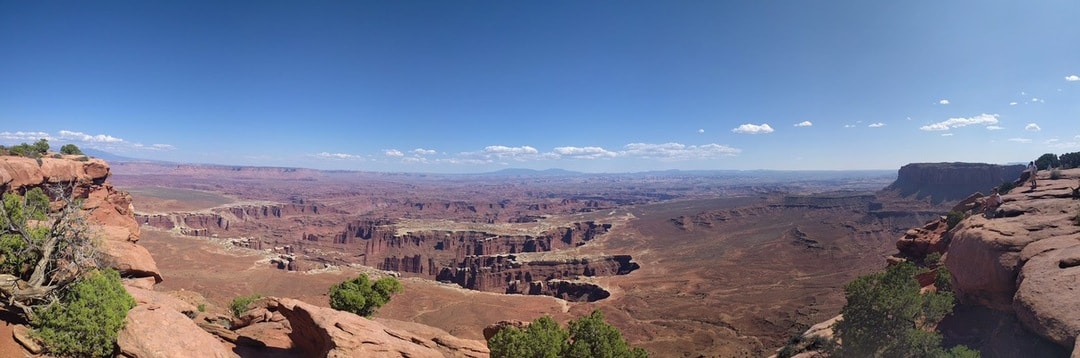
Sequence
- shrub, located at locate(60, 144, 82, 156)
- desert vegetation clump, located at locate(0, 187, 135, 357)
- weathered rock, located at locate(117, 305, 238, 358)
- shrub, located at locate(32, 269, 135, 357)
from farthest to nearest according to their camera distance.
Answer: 1. shrub, located at locate(60, 144, 82, 156)
2. weathered rock, located at locate(117, 305, 238, 358)
3. desert vegetation clump, located at locate(0, 187, 135, 357)
4. shrub, located at locate(32, 269, 135, 357)

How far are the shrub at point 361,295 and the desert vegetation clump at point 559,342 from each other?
14720 mm

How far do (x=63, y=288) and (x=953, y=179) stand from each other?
630 feet

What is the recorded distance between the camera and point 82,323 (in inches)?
540

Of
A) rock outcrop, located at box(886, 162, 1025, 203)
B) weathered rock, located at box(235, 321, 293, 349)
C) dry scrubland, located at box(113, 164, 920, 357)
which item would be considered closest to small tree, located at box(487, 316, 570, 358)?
weathered rock, located at box(235, 321, 293, 349)

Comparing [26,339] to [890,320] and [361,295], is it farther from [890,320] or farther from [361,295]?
[890,320]

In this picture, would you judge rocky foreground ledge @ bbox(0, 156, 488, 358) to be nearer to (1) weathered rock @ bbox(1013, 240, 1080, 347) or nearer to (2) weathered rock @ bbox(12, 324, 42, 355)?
(2) weathered rock @ bbox(12, 324, 42, 355)

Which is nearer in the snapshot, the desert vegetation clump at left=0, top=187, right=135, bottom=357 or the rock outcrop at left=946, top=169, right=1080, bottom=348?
the desert vegetation clump at left=0, top=187, right=135, bottom=357

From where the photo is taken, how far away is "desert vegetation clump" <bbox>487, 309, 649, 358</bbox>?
18312 mm

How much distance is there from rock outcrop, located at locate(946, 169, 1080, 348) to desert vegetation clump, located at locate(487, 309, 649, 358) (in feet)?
53.1

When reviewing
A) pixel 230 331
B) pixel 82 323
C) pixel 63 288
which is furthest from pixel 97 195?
pixel 82 323

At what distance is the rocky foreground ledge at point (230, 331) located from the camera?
46.7 feet

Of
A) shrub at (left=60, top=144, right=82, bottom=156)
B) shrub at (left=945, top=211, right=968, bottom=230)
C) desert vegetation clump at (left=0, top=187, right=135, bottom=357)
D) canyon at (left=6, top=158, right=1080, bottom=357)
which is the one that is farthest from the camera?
Answer: shrub at (left=60, top=144, right=82, bottom=156)

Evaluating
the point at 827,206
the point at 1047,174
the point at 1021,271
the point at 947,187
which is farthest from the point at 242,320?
the point at 947,187

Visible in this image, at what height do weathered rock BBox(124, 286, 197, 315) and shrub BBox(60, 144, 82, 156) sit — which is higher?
shrub BBox(60, 144, 82, 156)
